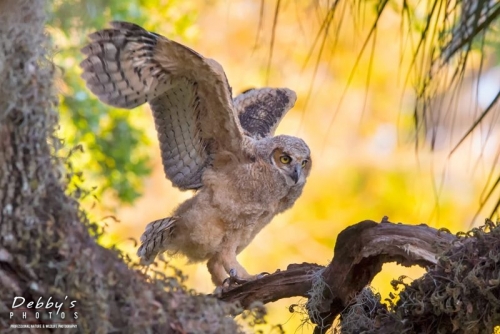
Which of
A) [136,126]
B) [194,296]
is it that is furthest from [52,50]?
A: [136,126]

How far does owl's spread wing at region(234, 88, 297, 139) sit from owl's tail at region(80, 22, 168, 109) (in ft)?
2.94

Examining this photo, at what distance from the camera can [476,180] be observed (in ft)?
23.2

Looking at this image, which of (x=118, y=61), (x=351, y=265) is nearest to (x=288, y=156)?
(x=118, y=61)

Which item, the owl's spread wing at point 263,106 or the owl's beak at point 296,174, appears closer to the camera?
the owl's beak at point 296,174

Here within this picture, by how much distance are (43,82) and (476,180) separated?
20.4 feet

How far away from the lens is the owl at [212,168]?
279cm

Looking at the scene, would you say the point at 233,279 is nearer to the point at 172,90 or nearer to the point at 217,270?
the point at 217,270

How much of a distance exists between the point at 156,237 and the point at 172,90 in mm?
567

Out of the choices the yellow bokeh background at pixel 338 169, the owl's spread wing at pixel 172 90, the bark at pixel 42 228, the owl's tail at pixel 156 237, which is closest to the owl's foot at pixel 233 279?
the owl's tail at pixel 156 237

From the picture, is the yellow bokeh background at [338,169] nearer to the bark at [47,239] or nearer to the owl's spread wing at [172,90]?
the owl's spread wing at [172,90]

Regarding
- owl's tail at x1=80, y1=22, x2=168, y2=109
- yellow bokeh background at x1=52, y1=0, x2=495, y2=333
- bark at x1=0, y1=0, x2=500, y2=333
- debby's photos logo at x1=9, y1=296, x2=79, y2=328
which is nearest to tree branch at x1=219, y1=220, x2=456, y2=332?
bark at x1=0, y1=0, x2=500, y2=333

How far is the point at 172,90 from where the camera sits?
292cm

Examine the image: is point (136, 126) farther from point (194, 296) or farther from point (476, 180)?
point (476, 180)

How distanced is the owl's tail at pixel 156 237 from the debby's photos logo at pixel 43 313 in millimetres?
1579
